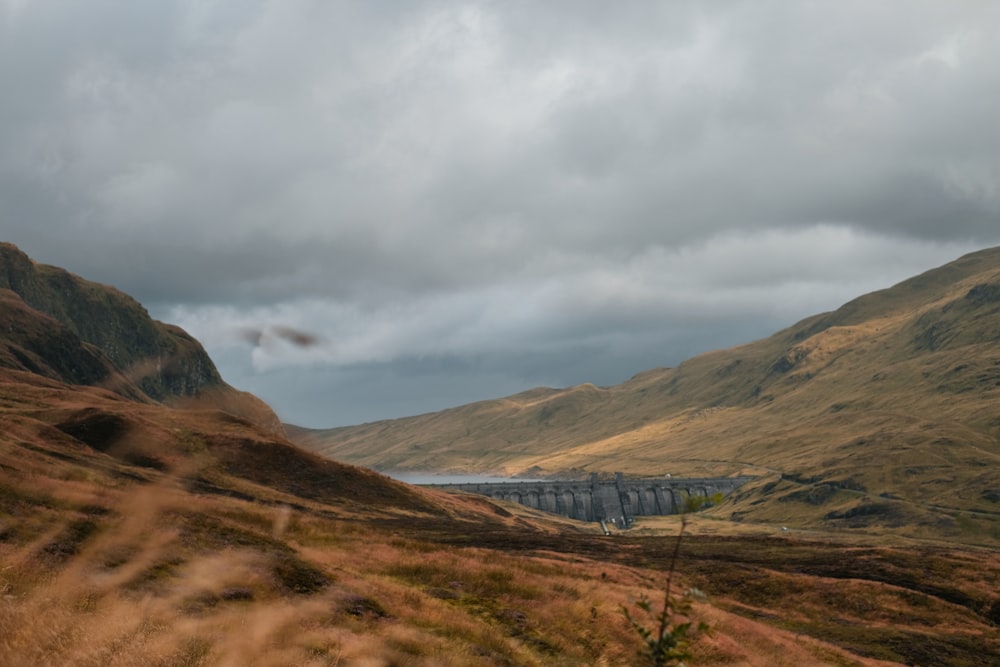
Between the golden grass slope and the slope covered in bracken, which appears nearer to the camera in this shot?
the golden grass slope

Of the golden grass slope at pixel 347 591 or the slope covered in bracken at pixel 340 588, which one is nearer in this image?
the golden grass slope at pixel 347 591

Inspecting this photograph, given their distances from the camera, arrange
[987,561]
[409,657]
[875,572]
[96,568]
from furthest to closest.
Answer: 1. [987,561]
2. [875,572]
3. [96,568]
4. [409,657]

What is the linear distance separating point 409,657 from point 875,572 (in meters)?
71.5

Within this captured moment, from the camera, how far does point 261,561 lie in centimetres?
3164

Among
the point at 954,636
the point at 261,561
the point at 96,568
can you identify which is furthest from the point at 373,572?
the point at 954,636

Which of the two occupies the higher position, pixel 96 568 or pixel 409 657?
pixel 96 568

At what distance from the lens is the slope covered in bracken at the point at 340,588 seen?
2027 cm

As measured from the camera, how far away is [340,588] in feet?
98.5

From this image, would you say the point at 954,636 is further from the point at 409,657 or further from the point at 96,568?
the point at 96,568

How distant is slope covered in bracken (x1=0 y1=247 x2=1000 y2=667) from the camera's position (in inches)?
798

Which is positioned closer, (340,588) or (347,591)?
(347,591)

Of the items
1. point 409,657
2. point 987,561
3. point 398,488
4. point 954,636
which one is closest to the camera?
point 409,657

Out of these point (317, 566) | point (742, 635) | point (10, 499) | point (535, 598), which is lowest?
point (742, 635)

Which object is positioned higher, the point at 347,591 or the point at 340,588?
the point at 340,588
